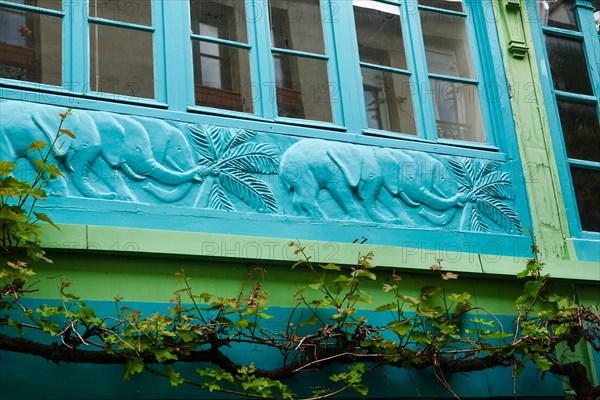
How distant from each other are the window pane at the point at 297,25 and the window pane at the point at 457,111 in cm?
103

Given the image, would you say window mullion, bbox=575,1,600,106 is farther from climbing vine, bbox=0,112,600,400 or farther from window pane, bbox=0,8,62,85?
window pane, bbox=0,8,62,85

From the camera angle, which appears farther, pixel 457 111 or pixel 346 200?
pixel 457 111

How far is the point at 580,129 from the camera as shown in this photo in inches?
301

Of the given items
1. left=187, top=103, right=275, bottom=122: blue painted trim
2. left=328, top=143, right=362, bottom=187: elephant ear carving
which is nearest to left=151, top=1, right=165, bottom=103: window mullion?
left=187, top=103, right=275, bottom=122: blue painted trim

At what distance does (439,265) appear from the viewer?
613cm

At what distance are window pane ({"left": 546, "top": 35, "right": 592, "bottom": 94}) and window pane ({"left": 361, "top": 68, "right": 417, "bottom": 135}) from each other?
4.88 feet

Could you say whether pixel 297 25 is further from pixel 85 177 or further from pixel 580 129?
pixel 580 129

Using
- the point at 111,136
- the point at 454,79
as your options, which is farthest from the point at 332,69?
the point at 111,136

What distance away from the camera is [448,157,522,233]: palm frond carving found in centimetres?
680

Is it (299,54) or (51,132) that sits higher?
(299,54)

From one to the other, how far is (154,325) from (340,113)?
7.93ft

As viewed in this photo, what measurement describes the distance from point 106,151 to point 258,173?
105cm

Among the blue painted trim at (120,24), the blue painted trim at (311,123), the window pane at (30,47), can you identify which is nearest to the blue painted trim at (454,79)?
the blue painted trim at (311,123)

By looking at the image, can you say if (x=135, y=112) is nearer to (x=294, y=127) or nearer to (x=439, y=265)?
(x=294, y=127)
